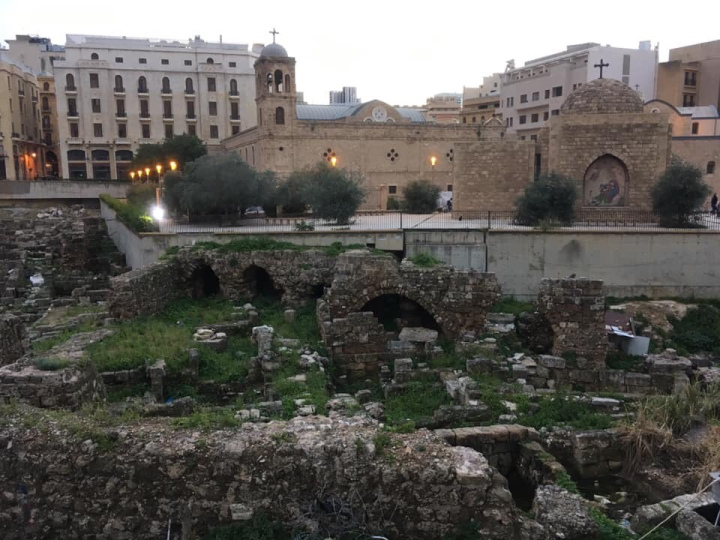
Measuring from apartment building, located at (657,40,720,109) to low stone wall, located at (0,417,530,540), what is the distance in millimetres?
63084

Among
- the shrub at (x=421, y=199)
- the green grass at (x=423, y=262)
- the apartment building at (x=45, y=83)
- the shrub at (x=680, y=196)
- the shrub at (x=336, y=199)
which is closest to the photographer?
the green grass at (x=423, y=262)

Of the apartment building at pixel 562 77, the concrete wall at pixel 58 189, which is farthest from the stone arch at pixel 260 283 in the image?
the apartment building at pixel 562 77

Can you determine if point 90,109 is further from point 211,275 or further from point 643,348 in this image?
point 643,348

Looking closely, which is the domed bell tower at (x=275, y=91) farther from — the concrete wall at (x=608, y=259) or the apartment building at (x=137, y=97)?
the concrete wall at (x=608, y=259)

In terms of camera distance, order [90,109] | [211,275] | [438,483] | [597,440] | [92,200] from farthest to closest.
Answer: [90,109] < [92,200] < [211,275] < [597,440] < [438,483]

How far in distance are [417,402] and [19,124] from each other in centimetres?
6010

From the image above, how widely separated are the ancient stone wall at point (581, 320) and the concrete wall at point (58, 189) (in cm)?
3716

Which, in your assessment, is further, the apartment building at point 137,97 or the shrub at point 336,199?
the apartment building at point 137,97

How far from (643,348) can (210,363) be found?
11211 millimetres

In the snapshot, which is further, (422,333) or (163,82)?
(163,82)

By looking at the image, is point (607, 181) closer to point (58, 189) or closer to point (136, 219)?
point (136, 219)

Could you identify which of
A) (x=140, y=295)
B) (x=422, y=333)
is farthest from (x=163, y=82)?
(x=422, y=333)

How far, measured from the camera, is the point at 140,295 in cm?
1506

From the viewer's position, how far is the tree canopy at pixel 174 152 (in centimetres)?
4384
